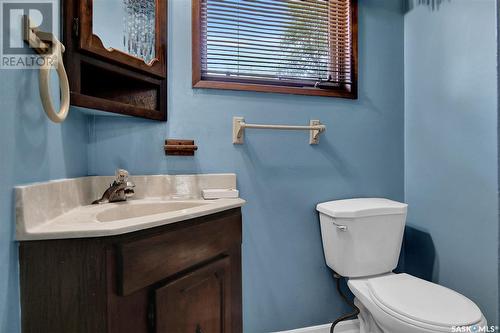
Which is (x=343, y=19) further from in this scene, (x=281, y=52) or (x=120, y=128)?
(x=120, y=128)

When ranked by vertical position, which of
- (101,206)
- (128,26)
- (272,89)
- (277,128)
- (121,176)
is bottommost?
(101,206)

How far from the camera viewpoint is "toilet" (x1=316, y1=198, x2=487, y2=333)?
1.03m

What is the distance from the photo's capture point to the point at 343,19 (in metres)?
1.51

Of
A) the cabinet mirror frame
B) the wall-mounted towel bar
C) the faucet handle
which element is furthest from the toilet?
the cabinet mirror frame

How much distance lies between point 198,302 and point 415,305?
857 mm

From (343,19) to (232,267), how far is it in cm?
156

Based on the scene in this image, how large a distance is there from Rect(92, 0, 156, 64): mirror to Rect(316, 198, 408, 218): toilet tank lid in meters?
1.16

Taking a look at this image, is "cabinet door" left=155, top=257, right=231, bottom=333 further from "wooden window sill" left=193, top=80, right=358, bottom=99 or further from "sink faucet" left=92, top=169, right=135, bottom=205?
"wooden window sill" left=193, top=80, right=358, bottom=99

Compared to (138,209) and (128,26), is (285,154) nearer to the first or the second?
(138,209)

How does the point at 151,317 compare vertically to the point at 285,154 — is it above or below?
below

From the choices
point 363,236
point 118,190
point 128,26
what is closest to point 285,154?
point 363,236

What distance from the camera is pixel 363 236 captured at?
1.28 m

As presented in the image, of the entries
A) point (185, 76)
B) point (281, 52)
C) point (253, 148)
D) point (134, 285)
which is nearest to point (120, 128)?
point (185, 76)

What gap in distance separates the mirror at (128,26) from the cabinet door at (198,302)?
2.99ft
